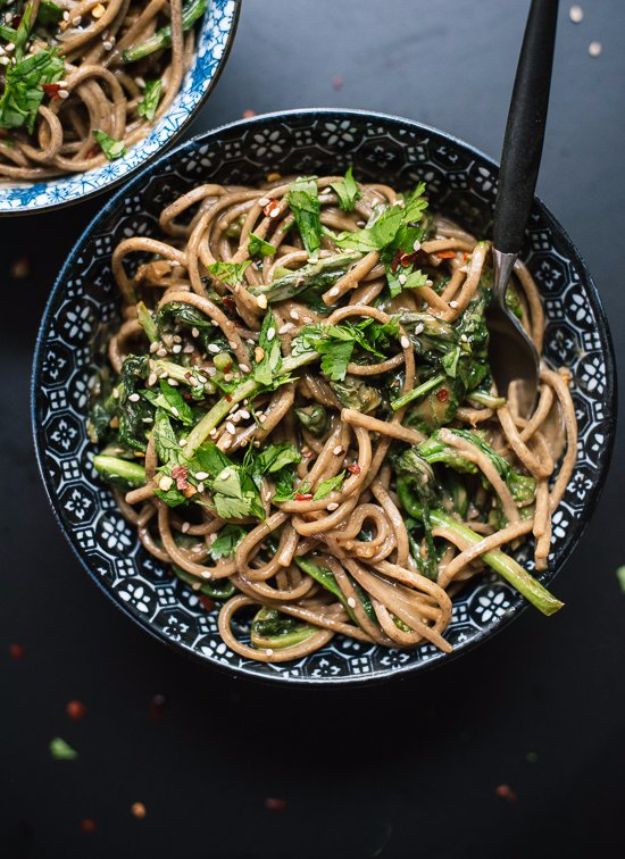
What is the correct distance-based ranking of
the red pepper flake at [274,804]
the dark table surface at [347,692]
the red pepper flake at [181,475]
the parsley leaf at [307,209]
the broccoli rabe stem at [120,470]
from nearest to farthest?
the red pepper flake at [181,475] → the parsley leaf at [307,209] → the broccoli rabe stem at [120,470] → the dark table surface at [347,692] → the red pepper flake at [274,804]

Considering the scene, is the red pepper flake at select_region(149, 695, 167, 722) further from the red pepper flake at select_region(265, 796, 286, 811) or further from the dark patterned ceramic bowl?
the dark patterned ceramic bowl

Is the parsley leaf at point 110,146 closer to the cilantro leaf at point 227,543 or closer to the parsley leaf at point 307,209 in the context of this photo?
the parsley leaf at point 307,209

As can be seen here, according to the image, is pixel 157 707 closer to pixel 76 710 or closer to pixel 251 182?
pixel 76 710

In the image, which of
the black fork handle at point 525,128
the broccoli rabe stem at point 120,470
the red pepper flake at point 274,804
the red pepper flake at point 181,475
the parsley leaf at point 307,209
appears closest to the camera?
the black fork handle at point 525,128

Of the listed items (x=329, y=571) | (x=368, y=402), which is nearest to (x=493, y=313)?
(x=368, y=402)

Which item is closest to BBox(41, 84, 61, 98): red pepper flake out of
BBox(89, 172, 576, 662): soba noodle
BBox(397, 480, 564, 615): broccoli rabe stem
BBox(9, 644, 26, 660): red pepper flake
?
BBox(89, 172, 576, 662): soba noodle

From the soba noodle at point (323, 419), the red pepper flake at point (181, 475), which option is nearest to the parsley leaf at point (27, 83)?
the soba noodle at point (323, 419)
